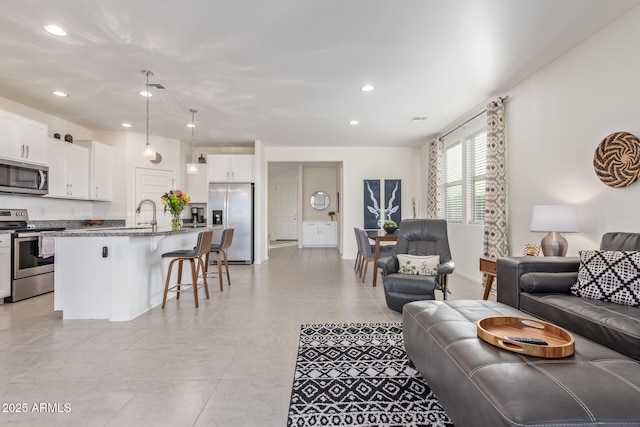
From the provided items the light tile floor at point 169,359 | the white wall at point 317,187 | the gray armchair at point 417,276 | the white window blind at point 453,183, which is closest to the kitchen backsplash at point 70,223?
the light tile floor at point 169,359

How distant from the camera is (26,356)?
2303 millimetres

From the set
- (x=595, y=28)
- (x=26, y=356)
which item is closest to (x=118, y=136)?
(x=26, y=356)

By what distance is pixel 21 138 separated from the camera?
12.8 ft

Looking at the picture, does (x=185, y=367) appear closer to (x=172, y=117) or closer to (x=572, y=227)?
(x=572, y=227)

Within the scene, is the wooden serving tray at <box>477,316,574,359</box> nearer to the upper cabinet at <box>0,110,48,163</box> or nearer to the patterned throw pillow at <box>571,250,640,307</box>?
the patterned throw pillow at <box>571,250,640,307</box>

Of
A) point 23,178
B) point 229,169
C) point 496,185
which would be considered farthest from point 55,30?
point 496,185

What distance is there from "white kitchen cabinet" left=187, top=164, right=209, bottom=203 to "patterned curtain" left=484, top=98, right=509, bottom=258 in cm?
545

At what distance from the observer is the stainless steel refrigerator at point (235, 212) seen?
654cm

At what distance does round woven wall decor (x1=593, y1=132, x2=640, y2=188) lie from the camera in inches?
95.2

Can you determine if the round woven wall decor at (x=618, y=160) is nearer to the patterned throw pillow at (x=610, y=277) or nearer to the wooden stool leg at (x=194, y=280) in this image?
the patterned throw pillow at (x=610, y=277)

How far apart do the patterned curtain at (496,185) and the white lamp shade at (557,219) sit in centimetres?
102

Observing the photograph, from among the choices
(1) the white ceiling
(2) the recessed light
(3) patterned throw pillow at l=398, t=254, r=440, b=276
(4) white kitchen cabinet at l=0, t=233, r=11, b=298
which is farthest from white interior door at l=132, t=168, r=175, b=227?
(3) patterned throw pillow at l=398, t=254, r=440, b=276

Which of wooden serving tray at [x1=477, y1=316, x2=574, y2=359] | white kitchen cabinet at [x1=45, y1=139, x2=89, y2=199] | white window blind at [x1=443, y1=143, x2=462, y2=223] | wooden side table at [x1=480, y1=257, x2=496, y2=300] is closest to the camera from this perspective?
wooden serving tray at [x1=477, y1=316, x2=574, y2=359]

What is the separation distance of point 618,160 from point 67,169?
266 inches
